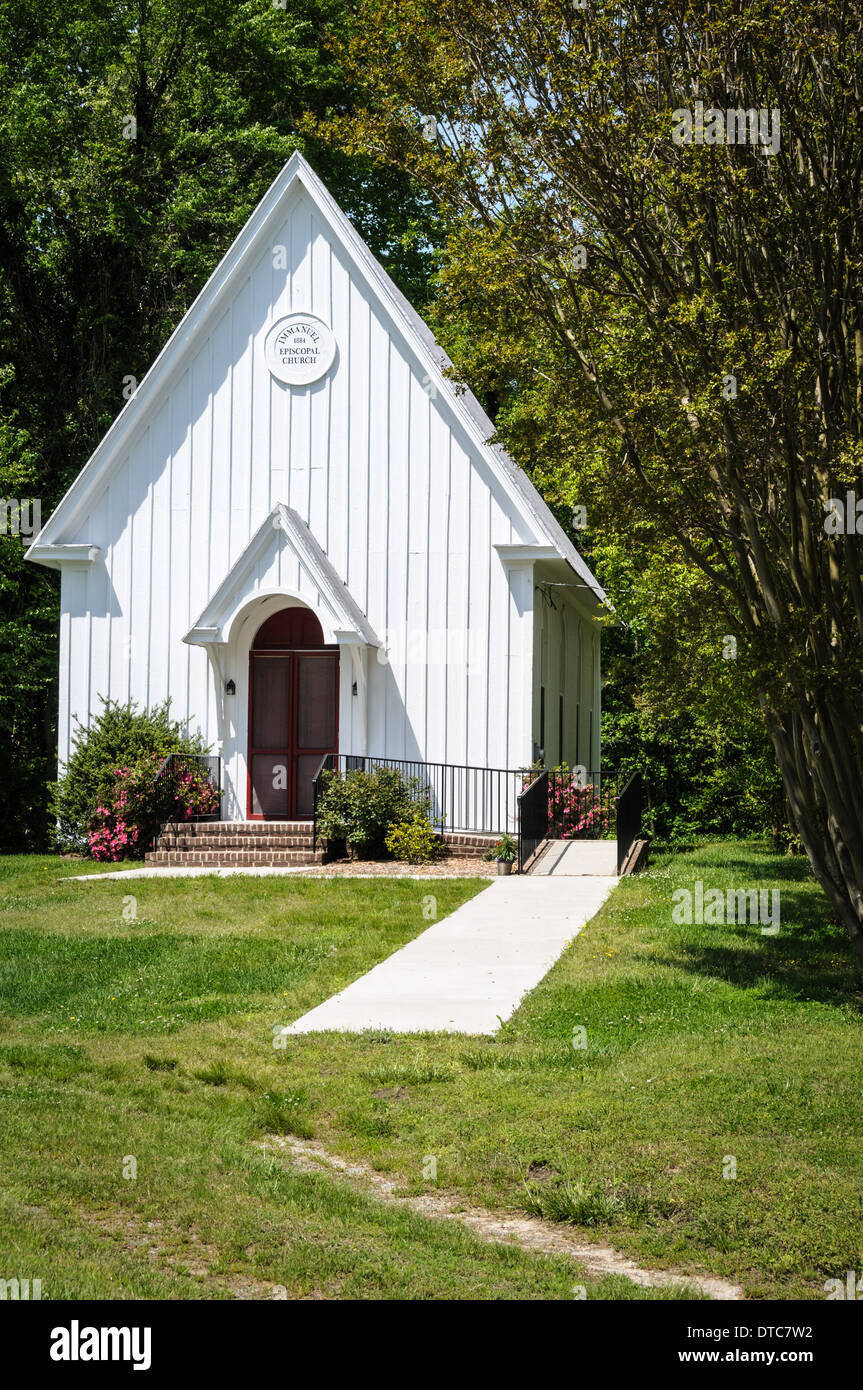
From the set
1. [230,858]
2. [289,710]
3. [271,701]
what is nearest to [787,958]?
[230,858]

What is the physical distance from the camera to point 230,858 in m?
18.7

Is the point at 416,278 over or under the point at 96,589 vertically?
over

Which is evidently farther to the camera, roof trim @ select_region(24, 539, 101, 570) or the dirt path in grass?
roof trim @ select_region(24, 539, 101, 570)

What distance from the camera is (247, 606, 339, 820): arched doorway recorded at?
69.7ft

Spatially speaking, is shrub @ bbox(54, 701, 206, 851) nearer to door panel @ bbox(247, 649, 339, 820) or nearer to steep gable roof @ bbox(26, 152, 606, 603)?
door panel @ bbox(247, 649, 339, 820)

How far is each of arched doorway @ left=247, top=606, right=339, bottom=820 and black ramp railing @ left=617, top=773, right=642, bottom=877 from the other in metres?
4.93

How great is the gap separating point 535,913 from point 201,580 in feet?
33.3

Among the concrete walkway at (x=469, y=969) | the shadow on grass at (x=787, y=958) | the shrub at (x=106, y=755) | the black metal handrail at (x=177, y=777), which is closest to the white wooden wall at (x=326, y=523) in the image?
the black metal handrail at (x=177, y=777)

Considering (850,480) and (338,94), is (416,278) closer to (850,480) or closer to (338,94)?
(338,94)

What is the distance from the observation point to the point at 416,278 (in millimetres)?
32594

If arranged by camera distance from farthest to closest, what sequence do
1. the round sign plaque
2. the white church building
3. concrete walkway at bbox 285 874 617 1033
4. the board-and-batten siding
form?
1. the round sign plaque
2. the board-and-batten siding
3. the white church building
4. concrete walkway at bbox 285 874 617 1033

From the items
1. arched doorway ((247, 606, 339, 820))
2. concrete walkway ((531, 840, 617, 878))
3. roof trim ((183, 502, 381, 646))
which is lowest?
concrete walkway ((531, 840, 617, 878))

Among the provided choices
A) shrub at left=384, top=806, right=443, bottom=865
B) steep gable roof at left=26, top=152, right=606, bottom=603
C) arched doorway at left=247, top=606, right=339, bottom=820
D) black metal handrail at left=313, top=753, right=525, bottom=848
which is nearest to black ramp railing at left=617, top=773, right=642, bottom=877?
black metal handrail at left=313, top=753, right=525, bottom=848
